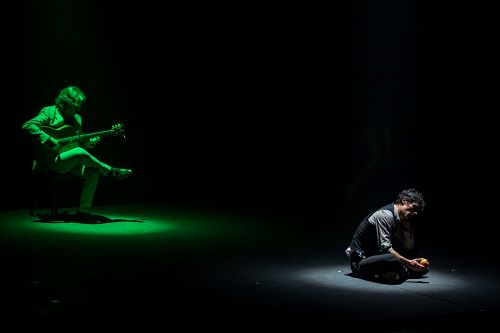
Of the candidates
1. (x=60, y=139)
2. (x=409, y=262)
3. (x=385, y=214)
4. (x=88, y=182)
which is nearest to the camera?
(x=409, y=262)

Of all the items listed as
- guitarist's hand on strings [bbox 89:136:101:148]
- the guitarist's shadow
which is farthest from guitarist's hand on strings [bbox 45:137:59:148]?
the guitarist's shadow

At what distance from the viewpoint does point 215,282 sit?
631cm

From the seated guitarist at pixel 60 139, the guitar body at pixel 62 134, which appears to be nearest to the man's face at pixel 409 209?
the seated guitarist at pixel 60 139

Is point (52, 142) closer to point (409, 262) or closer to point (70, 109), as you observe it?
point (70, 109)

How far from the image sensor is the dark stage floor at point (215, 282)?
5230 mm

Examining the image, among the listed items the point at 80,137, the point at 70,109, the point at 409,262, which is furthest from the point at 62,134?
the point at 409,262

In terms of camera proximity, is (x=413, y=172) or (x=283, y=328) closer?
(x=283, y=328)

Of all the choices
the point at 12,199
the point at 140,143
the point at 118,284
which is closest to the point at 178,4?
the point at 140,143

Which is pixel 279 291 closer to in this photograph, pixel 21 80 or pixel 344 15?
pixel 21 80

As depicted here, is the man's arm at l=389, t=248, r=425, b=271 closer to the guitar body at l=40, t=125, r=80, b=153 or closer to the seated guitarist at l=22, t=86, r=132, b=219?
the seated guitarist at l=22, t=86, r=132, b=219

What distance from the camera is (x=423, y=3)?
1351cm

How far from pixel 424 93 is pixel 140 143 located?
4.90m

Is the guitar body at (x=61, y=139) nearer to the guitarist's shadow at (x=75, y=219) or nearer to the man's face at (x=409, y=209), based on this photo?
the guitarist's shadow at (x=75, y=219)

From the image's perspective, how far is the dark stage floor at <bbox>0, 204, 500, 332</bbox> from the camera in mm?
5230
